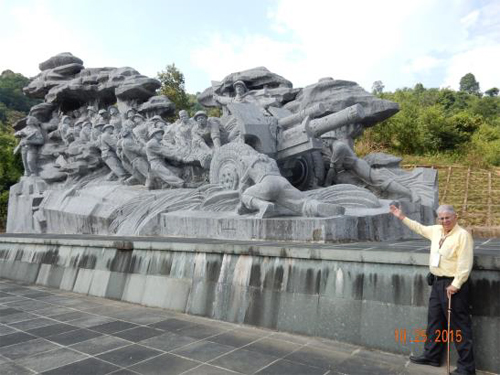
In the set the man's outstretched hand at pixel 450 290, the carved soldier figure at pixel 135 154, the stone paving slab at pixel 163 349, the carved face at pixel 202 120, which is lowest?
the stone paving slab at pixel 163 349

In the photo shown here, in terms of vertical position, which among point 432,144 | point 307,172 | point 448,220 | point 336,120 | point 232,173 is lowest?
Result: point 448,220

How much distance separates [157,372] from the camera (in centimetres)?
275

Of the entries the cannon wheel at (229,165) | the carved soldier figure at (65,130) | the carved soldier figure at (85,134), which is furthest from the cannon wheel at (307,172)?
the carved soldier figure at (65,130)

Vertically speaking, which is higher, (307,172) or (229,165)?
(307,172)

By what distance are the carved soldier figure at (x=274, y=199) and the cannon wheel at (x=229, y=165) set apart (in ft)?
2.02

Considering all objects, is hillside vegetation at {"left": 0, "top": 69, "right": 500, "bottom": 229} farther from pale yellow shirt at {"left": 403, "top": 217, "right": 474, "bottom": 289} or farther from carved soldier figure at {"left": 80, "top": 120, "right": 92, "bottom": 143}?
pale yellow shirt at {"left": 403, "top": 217, "right": 474, "bottom": 289}

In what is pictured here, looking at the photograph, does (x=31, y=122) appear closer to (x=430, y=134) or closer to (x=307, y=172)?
(x=307, y=172)

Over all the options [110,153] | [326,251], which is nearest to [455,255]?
[326,251]

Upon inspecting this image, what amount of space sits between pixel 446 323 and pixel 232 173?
499 cm

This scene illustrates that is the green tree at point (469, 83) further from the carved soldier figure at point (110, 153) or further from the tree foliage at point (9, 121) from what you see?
the carved soldier figure at point (110, 153)

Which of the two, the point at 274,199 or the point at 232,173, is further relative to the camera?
the point at 232,173

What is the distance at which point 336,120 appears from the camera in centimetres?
722

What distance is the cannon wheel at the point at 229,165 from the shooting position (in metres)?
7.15

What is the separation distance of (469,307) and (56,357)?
3.09 metres
